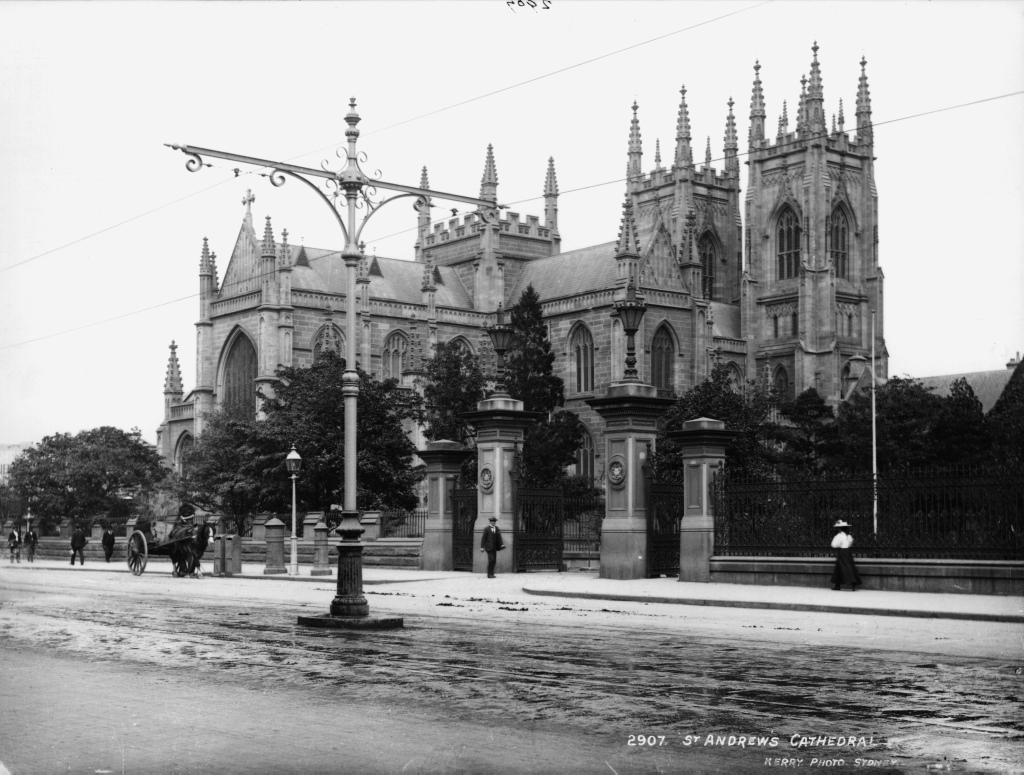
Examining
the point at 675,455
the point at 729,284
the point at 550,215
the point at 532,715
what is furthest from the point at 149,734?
the point at 729,284

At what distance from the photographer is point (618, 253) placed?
78062mm

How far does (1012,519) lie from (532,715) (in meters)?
13.2

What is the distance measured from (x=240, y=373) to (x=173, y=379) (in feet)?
35.7

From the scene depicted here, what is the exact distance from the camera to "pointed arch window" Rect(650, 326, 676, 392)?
261 ft

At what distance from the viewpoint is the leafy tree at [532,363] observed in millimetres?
74562

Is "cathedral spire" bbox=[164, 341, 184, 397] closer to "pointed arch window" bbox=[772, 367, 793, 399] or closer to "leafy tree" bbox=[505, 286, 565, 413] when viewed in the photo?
"leafy tree" bbox=[505, 286, 565, 413]

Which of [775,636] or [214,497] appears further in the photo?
[214,497]

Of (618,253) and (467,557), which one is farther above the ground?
(618,253)

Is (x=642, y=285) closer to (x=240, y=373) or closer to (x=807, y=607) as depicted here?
(x=240, y=373)

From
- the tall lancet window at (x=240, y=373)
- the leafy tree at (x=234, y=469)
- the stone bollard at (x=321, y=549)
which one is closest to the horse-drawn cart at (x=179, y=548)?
the stone bollard at (x=321, y=549)

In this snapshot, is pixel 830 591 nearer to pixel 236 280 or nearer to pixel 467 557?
pixel 467 557

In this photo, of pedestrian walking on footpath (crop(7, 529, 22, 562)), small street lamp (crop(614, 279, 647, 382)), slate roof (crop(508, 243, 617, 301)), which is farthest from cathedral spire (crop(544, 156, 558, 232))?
small street lamp (crop(614, 279, 647, 382))

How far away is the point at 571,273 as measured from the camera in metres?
84.8

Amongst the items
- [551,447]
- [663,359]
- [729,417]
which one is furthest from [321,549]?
[663,359]
